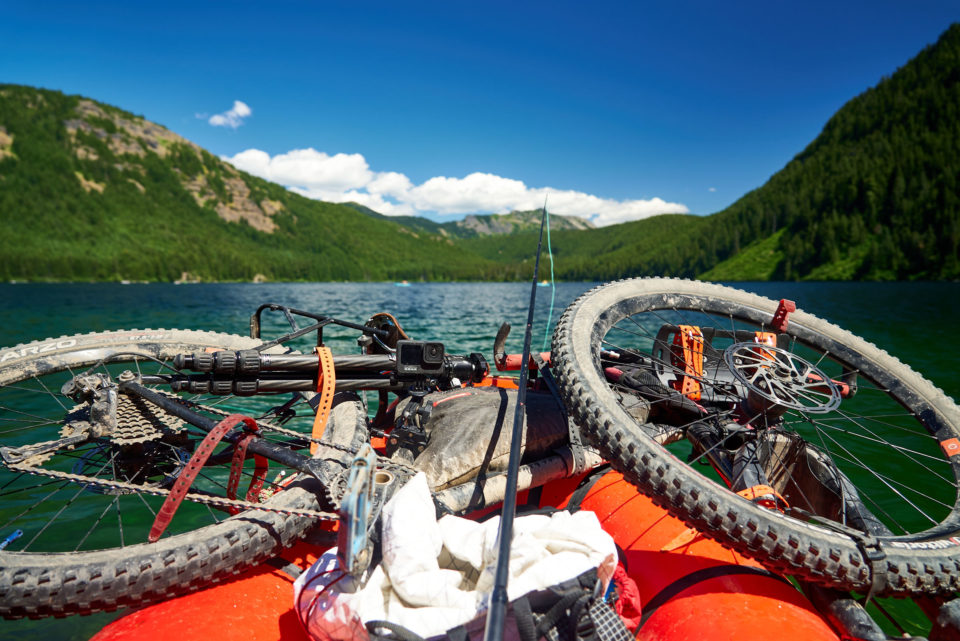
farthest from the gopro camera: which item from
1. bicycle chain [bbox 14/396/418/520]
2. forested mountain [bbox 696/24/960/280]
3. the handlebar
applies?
forested mountain [bbox 696/24/960/280]

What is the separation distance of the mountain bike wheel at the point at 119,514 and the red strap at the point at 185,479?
0.29 ft

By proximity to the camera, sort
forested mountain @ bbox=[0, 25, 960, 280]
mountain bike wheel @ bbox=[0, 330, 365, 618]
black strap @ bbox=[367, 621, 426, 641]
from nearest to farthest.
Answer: black strap @ bbox=[367, 621, 426, 641], mountain bike wheel @ bbox=[0, 330, 365, 618], forested mountain @ bbox=[0, 25, 960, 280]

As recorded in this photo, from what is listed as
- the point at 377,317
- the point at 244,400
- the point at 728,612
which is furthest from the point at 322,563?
the point at 244,400

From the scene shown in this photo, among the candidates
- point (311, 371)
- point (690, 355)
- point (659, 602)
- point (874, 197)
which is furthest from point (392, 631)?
point (874, 197)

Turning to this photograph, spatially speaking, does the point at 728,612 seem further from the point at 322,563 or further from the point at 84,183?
the point at 84,183

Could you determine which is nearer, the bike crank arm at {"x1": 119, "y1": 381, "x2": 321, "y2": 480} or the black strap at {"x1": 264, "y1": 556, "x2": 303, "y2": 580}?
the black strap at {"x1": 264, "y1": 556, "x2": 303, "y2": 580}

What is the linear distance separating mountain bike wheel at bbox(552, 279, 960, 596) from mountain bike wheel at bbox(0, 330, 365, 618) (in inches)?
73.9

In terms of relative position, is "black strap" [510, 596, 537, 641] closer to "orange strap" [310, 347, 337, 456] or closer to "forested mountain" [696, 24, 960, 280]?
"orange strap" [310, 347, 337, 456]

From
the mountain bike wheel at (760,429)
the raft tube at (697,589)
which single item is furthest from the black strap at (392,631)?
the mountain bike wheel at (760,429)

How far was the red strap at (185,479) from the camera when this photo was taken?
7.42ft

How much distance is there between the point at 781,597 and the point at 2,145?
268956 mm

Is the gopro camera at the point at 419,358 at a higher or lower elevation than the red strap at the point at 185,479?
higher

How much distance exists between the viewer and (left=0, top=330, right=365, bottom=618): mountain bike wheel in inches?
78.1

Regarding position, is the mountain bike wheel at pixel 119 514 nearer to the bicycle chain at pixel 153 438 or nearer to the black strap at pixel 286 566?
the bicycle chain at pixel 153 438
